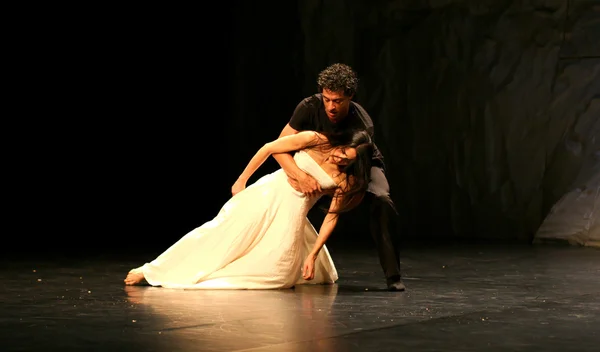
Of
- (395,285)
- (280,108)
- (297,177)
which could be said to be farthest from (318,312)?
(280,108)

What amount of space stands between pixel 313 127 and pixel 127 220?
408 cm

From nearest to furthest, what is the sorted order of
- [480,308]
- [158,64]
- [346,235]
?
[480,308], [346,235], [158,64]

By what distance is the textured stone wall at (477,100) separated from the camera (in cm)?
763

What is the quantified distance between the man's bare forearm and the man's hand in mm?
24

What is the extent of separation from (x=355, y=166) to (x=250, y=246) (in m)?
0.63

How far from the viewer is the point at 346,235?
27.4 feet

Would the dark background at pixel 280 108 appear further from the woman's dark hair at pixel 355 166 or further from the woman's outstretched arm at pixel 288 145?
the woman's dark hair at pixel 355 166

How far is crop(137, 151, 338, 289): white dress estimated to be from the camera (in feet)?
15.5

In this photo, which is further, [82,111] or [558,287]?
[82,111]

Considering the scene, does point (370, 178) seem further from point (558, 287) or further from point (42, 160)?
point (42, 160)

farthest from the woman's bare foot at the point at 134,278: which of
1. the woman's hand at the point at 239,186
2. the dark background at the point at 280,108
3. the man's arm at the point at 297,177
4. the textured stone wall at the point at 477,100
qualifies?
the textured stone wall at the point at 477,100

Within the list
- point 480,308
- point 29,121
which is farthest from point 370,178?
point 29,121

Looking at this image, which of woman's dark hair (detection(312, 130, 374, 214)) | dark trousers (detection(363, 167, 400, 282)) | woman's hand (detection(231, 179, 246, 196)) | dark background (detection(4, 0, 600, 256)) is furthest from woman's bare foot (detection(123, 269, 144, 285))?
dark background (detection(4, 0, 600, 256))

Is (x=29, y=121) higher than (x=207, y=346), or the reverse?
(x=29, y=121)
